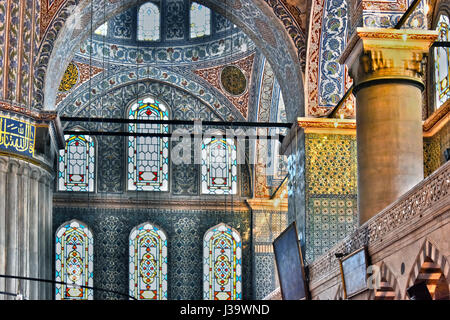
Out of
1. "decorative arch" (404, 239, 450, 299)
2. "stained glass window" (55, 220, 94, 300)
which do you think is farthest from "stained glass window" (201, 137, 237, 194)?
"decorative arch" (404, 239, 450, 299)

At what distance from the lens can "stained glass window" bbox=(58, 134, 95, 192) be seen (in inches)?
762

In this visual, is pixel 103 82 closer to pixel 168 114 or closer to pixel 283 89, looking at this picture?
pixel 168 114

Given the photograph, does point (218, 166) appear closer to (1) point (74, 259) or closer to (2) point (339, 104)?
(1) point (74, 259)

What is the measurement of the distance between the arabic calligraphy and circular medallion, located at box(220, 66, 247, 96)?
6.73m

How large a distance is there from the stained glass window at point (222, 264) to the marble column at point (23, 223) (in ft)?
18.6

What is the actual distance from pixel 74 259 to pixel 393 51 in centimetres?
988

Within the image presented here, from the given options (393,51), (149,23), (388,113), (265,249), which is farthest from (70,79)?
(388,113)

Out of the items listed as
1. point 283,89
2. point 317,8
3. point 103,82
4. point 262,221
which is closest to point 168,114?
point 103,82

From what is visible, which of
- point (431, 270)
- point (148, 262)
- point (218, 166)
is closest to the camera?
point (431, 270)

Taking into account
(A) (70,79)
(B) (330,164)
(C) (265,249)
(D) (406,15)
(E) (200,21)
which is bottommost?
(C) (265,249)

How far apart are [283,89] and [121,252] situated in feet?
18.6

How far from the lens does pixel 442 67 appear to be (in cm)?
1453

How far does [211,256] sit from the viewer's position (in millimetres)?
19484

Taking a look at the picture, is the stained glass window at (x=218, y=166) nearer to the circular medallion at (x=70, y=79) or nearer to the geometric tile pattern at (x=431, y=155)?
the circular medallion at (x=70, y=79)
